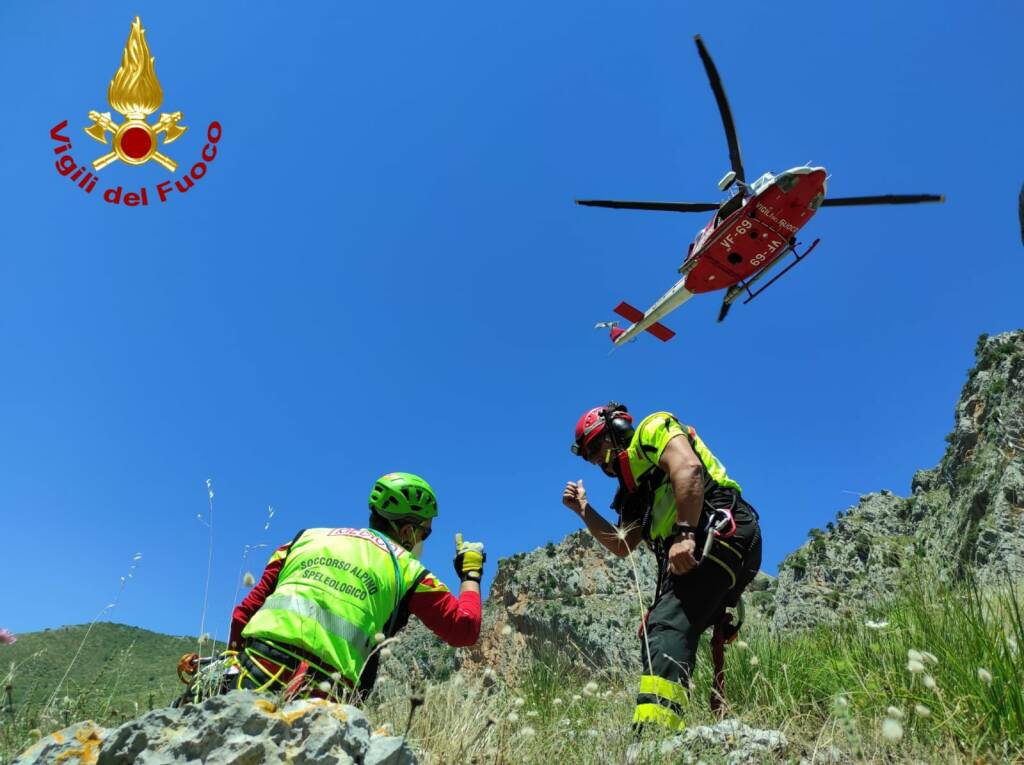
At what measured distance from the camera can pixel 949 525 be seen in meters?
5.64

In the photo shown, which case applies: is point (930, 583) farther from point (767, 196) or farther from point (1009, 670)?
point (767, 196)

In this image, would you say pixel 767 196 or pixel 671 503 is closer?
pixel 671 503

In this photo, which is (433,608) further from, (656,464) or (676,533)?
(656,464)

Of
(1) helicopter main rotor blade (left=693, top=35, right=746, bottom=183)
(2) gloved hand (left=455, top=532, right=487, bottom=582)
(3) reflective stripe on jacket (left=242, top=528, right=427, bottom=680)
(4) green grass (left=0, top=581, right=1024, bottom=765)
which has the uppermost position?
(1) helicopter main rotor blade (left=693, top=35, right=746, bottom=183)

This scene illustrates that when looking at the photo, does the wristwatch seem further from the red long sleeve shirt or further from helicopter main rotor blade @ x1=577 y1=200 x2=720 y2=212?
helicopter main rotor blade @ x1=577 y1=200 x2=720 y2=212

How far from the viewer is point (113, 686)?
3.55 m

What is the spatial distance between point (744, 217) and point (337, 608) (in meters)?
18.8

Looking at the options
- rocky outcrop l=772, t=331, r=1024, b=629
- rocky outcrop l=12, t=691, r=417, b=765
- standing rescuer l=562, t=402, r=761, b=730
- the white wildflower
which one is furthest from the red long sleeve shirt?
rocky outcrop l=772, t=331, r=1024, b=629

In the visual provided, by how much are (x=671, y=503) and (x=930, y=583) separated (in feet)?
5.23

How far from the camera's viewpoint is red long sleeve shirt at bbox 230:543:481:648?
11.9 ft

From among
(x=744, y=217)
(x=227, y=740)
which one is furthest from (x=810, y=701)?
(x=744, y=217)

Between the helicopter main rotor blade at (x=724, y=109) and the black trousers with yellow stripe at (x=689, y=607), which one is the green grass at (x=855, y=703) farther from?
the helicopter main rotor blade at (x=724, y=109)

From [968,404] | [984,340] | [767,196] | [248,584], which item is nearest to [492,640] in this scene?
[767,196]

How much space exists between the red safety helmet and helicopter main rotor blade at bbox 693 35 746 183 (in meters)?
17.2
